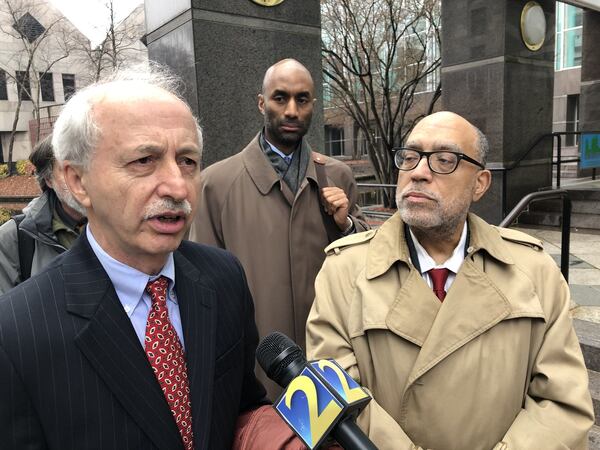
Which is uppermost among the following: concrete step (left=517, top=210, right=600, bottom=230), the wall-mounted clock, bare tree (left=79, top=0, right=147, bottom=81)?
bare tree (left=79, top=0, right=147, bottom=81)

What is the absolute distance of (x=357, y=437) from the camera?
1.04 metres

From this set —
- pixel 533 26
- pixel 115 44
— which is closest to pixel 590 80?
pixel 533 26

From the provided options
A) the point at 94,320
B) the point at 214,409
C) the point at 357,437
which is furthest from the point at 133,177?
the point at 357,437

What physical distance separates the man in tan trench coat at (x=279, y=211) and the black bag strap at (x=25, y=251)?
84cm

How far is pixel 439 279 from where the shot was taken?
213cm

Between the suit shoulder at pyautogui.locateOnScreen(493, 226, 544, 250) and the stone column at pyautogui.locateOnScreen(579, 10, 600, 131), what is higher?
the stone column at pyautogui.locateOnScreen(579, 10, 600, 131)

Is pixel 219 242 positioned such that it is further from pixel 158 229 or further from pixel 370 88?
pixel 370 88

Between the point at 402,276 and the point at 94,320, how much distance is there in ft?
3.98

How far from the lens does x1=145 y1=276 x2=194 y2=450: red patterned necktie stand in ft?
4.50

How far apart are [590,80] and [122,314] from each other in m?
13.0

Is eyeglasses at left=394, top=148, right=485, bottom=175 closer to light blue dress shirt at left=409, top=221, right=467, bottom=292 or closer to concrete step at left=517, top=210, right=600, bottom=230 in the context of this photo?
light blue dress shirt at left=409, top=221, right=467, bottom=292

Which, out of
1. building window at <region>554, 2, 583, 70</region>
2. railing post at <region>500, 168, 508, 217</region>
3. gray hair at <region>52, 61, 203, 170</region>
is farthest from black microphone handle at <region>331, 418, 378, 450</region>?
building window at <region>554, 2, 583, 70</region>

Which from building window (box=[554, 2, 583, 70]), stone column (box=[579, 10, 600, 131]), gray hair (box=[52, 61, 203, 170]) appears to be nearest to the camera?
gray hair (box=[52, 61, 203, 170])

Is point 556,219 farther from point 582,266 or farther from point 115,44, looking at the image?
point 115,44
